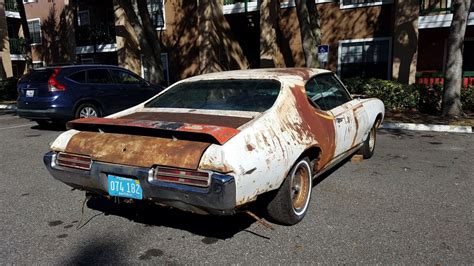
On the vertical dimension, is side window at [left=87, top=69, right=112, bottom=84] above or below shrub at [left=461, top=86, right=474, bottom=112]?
above

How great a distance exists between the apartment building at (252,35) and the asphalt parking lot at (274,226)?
273 inches

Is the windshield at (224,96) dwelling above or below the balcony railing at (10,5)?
below

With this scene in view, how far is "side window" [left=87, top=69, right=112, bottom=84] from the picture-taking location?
31.6 feet

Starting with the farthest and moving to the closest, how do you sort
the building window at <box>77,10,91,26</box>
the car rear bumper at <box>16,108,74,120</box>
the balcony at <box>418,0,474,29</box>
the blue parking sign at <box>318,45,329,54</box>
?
the building window at <box>77,10,91,26</box> < the balcony at <box>418,0,474,29</box> < the blue parking sign at <box>318,45,329,54</box> < the car rear bumper at <box>16,108,74,120</box>

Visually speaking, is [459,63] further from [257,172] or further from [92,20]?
[92,20]

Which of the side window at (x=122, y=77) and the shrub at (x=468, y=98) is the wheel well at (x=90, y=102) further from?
the shrub at (x=468, y=98)

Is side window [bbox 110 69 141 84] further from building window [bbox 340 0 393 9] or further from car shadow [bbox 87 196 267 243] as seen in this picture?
building window [bbox 340 0 393 9]

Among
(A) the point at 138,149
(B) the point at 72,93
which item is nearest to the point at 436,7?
(B) the point at 72,93

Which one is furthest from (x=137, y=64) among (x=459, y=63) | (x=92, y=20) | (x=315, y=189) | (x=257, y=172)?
(x=257, y=172)

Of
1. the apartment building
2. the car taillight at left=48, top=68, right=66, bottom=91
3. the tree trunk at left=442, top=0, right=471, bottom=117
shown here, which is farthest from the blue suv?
the tree trunk at left=442, top=0, right=471, bottom=117

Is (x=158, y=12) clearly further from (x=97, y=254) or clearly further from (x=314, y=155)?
(x=97, y=254)

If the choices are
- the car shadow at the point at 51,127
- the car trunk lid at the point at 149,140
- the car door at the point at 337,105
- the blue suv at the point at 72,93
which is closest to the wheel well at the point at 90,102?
the blue suv at the point at 72,93

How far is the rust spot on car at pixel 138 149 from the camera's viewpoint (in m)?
3.07

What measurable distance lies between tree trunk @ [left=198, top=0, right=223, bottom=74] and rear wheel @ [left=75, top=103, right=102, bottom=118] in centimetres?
823
